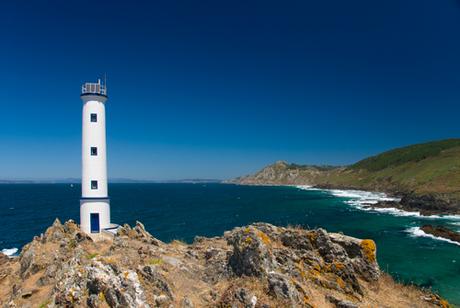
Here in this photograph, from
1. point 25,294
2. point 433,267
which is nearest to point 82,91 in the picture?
point 25,294

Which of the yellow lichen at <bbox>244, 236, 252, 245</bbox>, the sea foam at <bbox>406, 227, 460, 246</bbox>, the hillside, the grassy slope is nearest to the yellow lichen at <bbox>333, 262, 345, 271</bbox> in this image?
the yellow lichen at <bbox>244, 236, 252, 245</bbox>

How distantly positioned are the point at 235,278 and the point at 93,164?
20.6 metres

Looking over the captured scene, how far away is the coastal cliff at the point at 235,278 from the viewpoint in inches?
470

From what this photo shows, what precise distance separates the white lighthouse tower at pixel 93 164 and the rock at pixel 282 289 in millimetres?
21697

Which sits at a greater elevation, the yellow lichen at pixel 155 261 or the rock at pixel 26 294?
the yellow lichen at pixel 155 261

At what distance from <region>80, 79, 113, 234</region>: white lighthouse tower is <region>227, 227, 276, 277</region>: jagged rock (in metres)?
19.3

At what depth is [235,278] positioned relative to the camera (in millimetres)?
13922

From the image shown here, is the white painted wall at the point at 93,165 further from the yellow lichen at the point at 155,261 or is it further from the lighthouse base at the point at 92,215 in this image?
the yellow lichen at the point at 155,261

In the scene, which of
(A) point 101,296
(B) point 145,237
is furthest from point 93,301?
(B) point 145,237

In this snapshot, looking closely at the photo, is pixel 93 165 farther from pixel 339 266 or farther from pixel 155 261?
pixel 339 266

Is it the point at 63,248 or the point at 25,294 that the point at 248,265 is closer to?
the point at 25,294

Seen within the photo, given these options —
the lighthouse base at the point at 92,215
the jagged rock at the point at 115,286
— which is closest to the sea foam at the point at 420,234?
the lighthouse base at the point at 92,215

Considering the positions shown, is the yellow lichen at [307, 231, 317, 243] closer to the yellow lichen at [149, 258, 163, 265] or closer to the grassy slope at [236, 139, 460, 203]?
the yellow lichen at [149, 258, 163, 265]

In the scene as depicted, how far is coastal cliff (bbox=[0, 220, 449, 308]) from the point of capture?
11.9 meters
